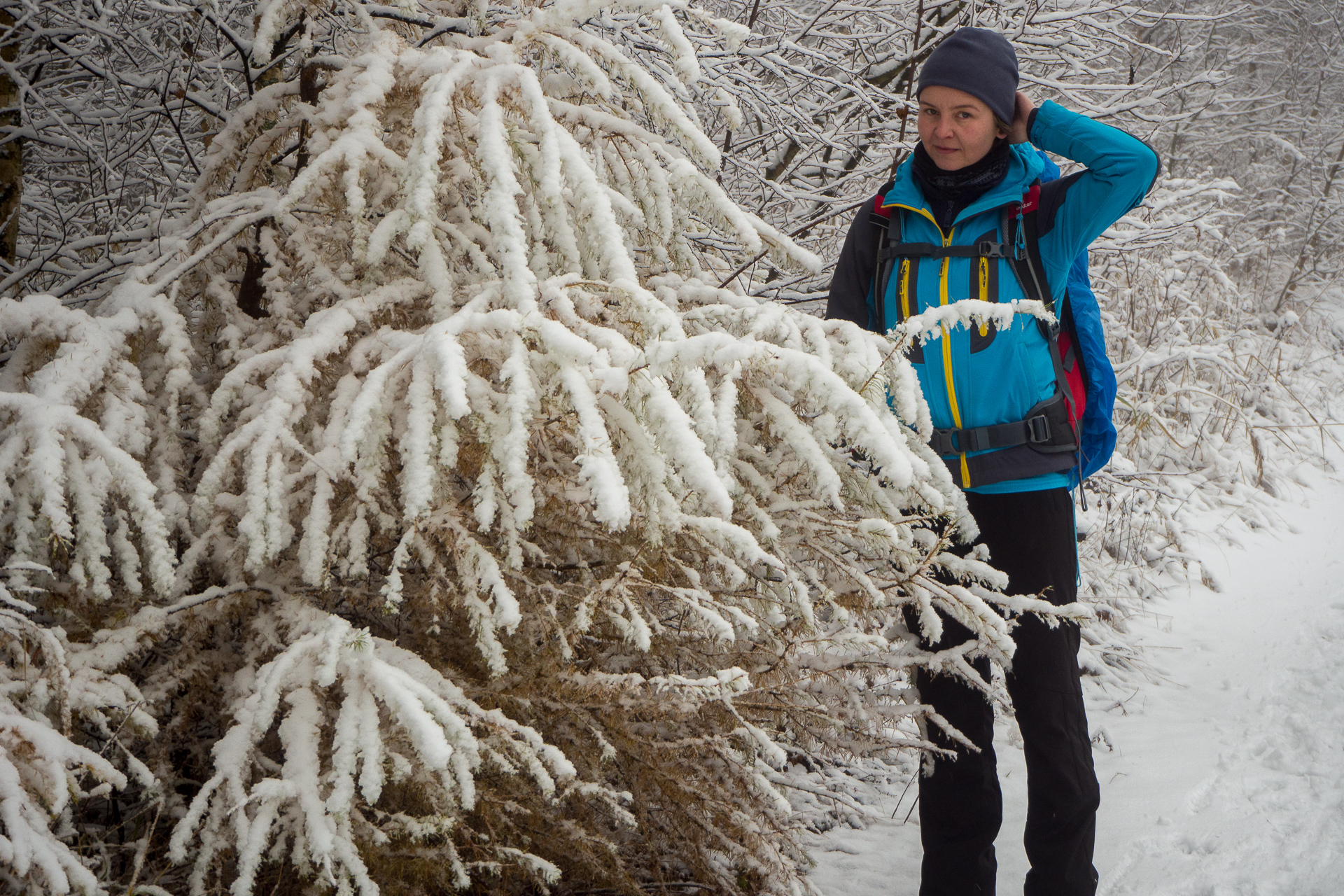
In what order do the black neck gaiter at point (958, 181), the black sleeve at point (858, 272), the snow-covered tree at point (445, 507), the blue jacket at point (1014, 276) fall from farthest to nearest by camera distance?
the black sleeve at point (858, 272) < the black neck gaiter at point (958, 181) < the blue jacket at point (1014, 276) < the snow-covered tree at point (445, 507)

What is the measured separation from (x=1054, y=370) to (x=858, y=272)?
1.98 ft

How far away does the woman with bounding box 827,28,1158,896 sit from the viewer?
2.16 m

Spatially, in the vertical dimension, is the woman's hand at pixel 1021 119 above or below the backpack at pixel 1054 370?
above

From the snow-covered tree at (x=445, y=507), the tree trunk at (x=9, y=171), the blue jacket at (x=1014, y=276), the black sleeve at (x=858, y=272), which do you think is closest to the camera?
the snow-covered tree at (x=445, y=507)

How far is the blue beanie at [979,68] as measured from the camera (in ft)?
7.11

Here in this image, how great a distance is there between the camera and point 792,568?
2154 millimetres

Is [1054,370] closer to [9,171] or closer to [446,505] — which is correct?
[446,505]

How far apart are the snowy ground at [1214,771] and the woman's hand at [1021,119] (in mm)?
2435

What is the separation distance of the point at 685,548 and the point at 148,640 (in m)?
1.30

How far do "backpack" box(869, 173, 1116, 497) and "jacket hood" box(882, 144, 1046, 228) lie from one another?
0.04 metres

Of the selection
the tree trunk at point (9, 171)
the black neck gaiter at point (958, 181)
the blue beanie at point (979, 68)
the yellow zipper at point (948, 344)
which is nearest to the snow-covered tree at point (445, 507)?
the yellow zipper at point (948, 344)

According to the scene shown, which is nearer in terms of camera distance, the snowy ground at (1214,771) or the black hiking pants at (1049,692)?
the black hiking pants at (1049,692)

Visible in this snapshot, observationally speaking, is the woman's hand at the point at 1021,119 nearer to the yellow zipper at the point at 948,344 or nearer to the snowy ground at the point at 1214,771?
the yellow zipper at the point at 948,344

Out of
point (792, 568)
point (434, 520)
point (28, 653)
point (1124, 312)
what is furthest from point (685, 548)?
point (1124, 312)
